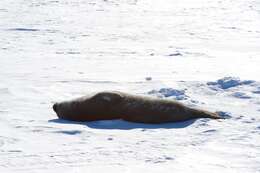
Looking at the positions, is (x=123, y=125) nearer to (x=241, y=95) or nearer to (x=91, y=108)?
(x=91, y=108)

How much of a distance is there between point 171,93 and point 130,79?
1.57 meters

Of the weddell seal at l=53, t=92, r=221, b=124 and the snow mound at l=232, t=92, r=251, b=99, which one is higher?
the weddell seal at l=53, t=92, r=221, b=124

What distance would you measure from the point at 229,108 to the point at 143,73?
2.91 metres

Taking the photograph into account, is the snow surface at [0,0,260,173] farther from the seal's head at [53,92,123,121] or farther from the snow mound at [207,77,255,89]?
the seal's head at [53,92,123,121]

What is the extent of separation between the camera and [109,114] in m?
7.18

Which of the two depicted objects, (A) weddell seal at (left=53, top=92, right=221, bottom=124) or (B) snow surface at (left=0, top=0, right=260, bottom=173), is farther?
(A) weddell seal at (left=53, top=92, right=221, bottom=124)

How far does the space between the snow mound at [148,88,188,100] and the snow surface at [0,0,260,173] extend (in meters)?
0.01

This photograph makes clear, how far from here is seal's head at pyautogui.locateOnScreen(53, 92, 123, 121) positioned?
718 centimetres

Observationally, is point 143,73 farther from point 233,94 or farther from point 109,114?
point 109,114

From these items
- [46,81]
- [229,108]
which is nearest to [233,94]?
[229,108]

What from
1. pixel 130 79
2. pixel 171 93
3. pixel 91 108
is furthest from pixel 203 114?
pixel 130 79

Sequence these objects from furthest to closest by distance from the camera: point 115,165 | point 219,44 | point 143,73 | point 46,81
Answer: point 219,44 < point 143,73 < point 46,81 < point 115,165

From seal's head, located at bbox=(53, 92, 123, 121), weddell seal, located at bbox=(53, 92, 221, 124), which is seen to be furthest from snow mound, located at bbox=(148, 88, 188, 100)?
seal's head, located at bbox=(53, 92, 123, 121)

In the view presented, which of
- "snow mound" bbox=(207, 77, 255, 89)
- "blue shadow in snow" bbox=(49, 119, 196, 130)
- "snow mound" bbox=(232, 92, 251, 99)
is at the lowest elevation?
"blue shadow in snow" bbox=(49, 119, 196, 130)
